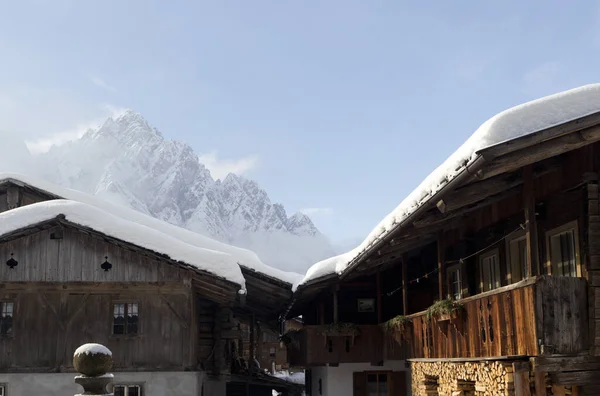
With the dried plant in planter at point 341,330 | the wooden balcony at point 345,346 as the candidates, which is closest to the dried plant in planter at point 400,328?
the wooden balcony at point 345,346

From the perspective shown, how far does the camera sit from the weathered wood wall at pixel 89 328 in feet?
66.0

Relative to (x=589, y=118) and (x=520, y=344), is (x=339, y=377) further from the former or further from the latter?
(x=589, y=118)

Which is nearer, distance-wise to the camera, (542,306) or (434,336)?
(542,306)

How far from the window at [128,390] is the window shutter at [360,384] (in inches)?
250

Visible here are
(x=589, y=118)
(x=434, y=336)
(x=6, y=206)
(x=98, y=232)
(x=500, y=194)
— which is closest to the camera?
(x=589, y=118)

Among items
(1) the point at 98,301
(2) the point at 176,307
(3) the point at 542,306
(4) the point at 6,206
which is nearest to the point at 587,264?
(3) the point at 542,306

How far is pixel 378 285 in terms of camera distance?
21562 mm

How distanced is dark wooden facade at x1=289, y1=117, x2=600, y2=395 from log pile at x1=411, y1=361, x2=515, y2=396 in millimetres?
133

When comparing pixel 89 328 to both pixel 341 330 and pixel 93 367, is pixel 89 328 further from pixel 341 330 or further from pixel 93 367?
pixel 93 367

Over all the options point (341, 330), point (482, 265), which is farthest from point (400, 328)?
point (341, 330)

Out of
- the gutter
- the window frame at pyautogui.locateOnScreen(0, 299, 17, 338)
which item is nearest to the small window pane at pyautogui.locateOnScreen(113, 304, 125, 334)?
the window frame at pyautogui.locateOnScreen(0, 299, 17, 338)

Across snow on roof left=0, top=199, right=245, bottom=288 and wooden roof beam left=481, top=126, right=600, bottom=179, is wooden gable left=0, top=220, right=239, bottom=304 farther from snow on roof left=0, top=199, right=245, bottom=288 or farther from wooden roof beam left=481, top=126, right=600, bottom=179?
wooden roof beam left=481, top=126, right=600, bottom=179

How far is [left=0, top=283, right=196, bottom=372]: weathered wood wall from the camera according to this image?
66.0 ft

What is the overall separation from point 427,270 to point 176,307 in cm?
690
